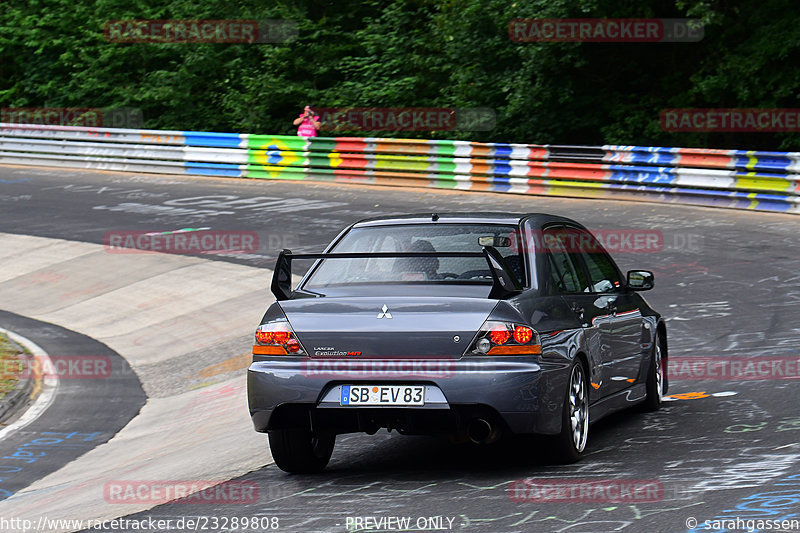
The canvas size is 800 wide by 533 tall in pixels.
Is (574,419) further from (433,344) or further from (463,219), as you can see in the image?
(463,219)

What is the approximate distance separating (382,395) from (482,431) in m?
0.62

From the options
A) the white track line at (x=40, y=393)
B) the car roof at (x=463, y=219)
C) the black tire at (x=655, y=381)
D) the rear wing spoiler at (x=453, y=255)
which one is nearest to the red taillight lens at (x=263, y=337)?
the rear wing spoiler at (x=453, y=255)

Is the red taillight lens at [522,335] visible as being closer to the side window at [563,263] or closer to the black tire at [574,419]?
the black tire at [574,419]

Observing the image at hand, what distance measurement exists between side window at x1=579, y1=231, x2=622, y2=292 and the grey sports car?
1.50 ft

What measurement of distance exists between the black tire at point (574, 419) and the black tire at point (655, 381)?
1.66 meters

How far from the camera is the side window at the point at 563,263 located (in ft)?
25.0

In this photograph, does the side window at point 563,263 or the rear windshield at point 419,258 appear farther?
the side window at point 563,263

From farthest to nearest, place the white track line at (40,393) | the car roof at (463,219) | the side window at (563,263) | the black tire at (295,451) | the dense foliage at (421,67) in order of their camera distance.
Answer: the dense foliage at (421,67), the white track line at (40,393), the car roof at (463,219), the side window at (563,263), the black tire at (295,451)

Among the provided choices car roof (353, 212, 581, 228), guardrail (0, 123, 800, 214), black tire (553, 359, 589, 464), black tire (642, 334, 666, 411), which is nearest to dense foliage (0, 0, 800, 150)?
guardrail (0, 123, 800, 214)

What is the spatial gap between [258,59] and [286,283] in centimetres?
3078

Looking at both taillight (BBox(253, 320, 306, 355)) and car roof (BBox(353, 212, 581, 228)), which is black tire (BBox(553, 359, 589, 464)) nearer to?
car roof (BBox(353, 212, 581, 228))

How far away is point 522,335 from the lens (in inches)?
266

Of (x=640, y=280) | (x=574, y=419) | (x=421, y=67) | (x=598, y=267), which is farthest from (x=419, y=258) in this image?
(x=421, y=67)

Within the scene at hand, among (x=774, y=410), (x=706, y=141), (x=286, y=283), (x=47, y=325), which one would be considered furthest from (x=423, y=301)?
(x=706, y=141)
